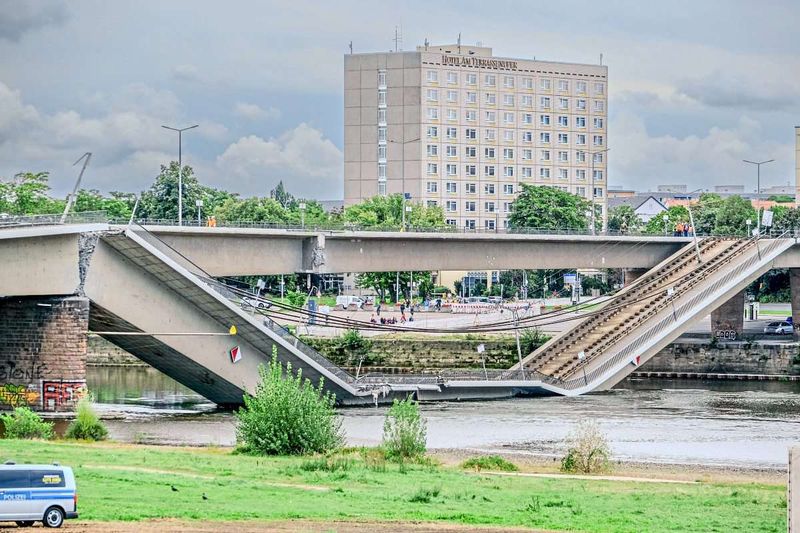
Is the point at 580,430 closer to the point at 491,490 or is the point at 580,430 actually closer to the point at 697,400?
the point at 491,490

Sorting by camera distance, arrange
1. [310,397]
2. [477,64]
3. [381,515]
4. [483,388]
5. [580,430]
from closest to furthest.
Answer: [381,515] < [310,397] < [580,430] < [483,388] < [477,64]

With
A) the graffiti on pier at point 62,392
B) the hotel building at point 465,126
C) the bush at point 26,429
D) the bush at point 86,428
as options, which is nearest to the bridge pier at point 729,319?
the graffiti on pier at point 62,392

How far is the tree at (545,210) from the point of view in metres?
168

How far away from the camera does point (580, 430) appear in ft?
176

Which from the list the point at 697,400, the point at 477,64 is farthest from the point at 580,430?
the point at 477,64

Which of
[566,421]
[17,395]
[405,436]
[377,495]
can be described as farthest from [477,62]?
[377,495]

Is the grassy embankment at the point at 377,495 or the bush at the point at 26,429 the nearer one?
the grassy embankment at the point at 377,495

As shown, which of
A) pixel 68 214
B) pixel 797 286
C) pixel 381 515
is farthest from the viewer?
pixel 797 286

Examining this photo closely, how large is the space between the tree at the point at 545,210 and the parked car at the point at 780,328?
46263mm

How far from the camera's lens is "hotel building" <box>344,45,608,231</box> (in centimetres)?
18350

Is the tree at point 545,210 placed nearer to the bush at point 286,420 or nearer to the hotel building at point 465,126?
the hotel building at point 465,126

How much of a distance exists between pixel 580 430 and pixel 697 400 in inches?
1364

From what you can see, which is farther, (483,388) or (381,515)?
(483,388)

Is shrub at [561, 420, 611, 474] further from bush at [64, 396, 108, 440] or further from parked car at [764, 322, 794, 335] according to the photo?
parked car at [764, 322, 794, 335]
